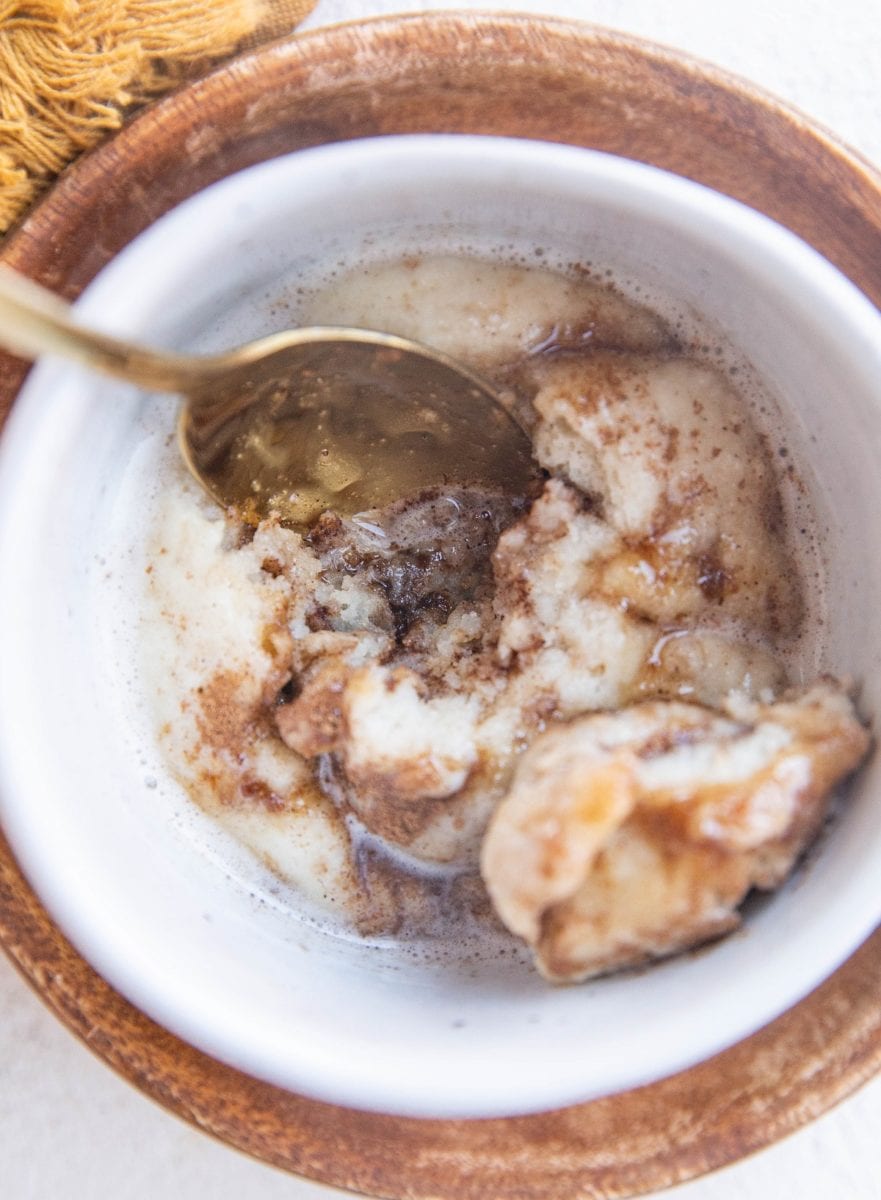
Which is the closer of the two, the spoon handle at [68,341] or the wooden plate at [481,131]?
the spoon handle at [68,341]

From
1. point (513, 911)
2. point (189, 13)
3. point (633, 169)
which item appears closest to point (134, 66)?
point (189, 13)

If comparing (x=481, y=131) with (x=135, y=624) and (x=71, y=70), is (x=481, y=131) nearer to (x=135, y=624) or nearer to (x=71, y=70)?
(x=71, y=70)

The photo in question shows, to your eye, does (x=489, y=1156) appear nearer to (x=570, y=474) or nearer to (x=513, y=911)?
(x=513, y=911)

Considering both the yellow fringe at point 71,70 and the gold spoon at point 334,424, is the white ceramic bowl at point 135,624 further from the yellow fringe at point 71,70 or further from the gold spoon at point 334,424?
the yellow fringe at point 71,70

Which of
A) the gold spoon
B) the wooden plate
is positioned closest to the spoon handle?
the gold spoon

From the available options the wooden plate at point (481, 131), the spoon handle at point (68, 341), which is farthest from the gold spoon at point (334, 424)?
the wooden plate at point (481, 131)
